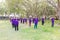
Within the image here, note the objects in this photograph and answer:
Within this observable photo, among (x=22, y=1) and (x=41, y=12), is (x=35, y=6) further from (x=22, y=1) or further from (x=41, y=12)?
(x=41, y=12)

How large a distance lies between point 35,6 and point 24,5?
3.80 meters

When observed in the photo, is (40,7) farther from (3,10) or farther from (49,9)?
(3,10)

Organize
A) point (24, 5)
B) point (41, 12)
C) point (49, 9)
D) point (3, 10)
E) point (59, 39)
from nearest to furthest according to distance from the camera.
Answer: point (59, 39)
point (24, 5)
point (41, 12)
point (49, 9)
point (3, 10)

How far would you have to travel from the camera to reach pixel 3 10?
9494cm

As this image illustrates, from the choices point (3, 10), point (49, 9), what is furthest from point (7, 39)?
point (3, 10)

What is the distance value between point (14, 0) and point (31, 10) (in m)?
4.85

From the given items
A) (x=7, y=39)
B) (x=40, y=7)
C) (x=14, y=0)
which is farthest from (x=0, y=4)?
(x=7, y=39)

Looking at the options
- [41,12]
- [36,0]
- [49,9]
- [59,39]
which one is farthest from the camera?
[49,9]

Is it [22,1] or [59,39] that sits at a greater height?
[22,1]

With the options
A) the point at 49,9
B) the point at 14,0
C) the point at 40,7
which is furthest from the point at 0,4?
the point at 14,0

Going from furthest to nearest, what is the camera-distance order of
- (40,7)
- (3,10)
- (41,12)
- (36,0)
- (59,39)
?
1. (3,10)
2. (41,12)
3. (40,7)
4. (36,0)
5. (59,39)

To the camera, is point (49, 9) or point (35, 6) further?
point (49, 9)

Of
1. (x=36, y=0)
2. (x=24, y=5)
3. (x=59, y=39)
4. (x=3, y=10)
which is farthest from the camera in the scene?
(x=3, y=10)

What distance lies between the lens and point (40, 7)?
5597 centimetres
